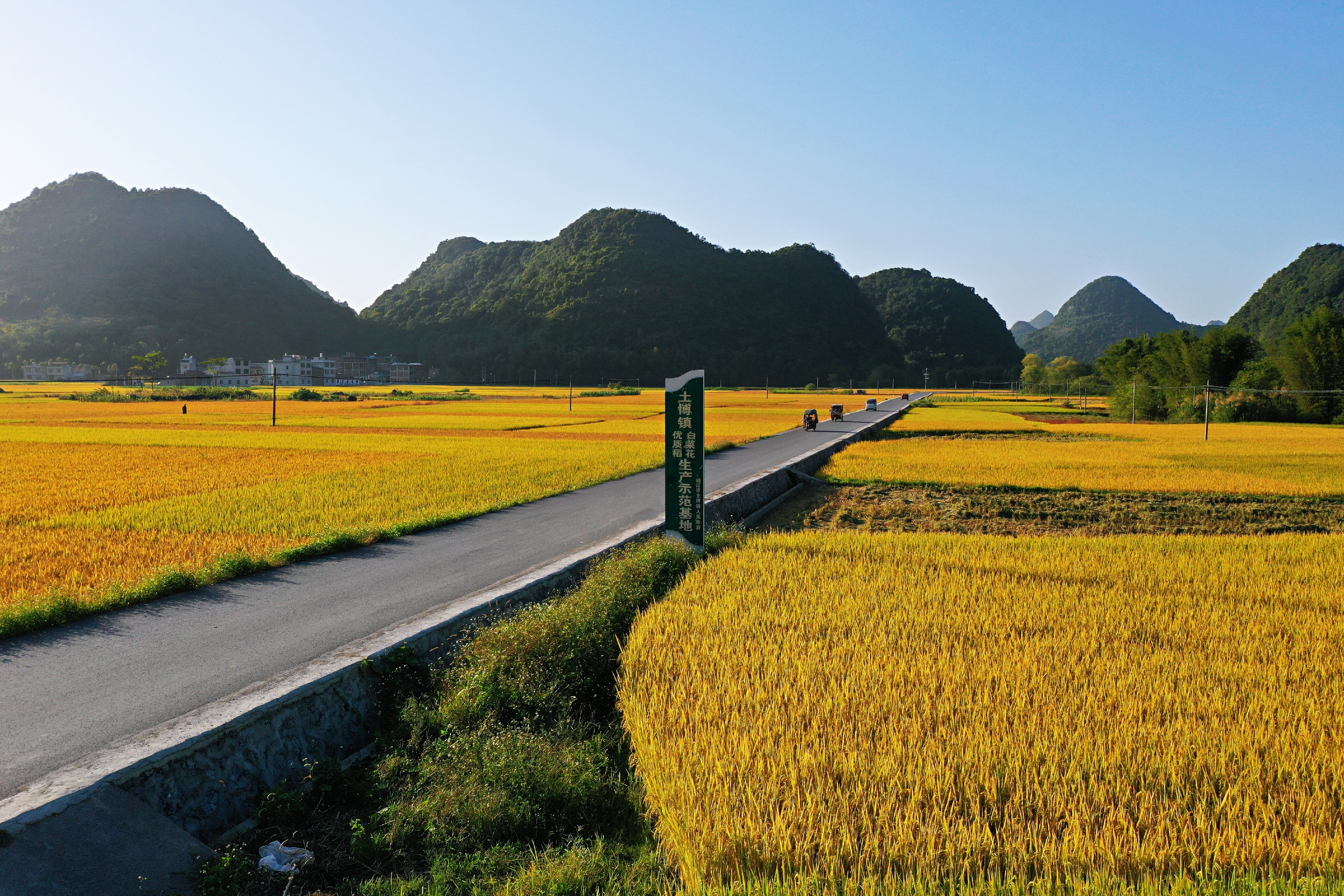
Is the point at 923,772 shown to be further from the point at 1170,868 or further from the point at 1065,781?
the point at 1170,868

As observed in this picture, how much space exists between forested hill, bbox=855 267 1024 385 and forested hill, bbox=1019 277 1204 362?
4173cm

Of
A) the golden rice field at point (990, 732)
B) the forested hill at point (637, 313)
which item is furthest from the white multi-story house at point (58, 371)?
the golden rice field at point (990, 732)

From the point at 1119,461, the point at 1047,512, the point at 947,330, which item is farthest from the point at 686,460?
the point at 947,330

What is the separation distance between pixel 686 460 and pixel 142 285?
10969cm

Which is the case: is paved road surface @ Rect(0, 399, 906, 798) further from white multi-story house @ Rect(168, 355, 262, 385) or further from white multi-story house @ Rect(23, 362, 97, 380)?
white multi-story house @ Rect(23, 362, 97, 380)

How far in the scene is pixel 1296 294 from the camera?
2660 inches

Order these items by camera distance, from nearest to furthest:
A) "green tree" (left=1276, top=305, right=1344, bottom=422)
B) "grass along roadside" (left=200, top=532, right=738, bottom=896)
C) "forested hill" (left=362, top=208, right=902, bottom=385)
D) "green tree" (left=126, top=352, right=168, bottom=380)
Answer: "grass along roadside" (left=200, top=532, right=738, bottom=896)
"green tree" (left=1276, top=305, right=1344, bottom=422)
"green tree" (left=126, top=352, right=168, bottom=380)
"forested hill" (left=362, top=208, right=902, bottom=385)

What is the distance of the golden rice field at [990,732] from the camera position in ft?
8.80

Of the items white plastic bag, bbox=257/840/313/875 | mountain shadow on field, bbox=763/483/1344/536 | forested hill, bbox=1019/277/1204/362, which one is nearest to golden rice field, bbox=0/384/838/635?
white plastic bag, bbox=257/840/313/875

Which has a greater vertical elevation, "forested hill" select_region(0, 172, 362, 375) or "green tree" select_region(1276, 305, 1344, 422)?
"forested hill" select_region(0, 172, 362, 375)

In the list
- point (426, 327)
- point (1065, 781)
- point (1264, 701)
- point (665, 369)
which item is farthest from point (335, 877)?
point (426, 327)

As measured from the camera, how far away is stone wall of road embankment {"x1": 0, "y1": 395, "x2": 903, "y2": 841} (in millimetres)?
2955

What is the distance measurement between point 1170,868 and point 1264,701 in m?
1.83

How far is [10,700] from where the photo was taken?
3975mm
